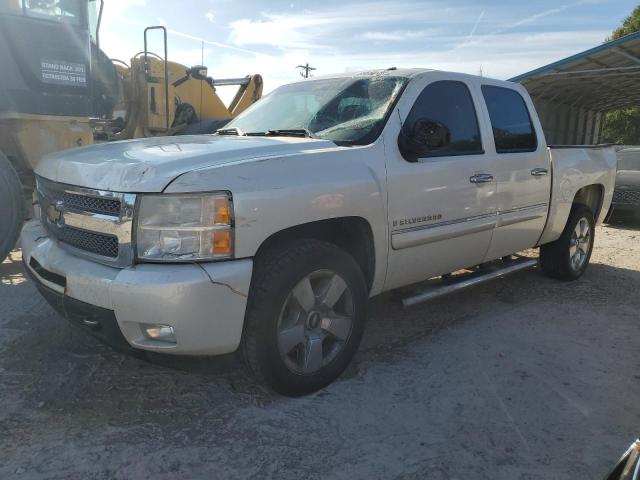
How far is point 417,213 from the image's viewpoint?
3.67m

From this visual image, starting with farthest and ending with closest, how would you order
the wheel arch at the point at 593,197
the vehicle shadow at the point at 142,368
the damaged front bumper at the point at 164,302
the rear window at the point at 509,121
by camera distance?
the wheel arch at the point at 593,197 < the rear window at the point at 509,121 < the vehicle shadow at the point at 142,368 < the damaged front bumper at the point at 164,302

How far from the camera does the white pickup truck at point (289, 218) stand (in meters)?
2.67

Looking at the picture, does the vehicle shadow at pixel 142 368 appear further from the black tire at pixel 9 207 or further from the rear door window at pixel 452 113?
the rear door window at pixel 452 113

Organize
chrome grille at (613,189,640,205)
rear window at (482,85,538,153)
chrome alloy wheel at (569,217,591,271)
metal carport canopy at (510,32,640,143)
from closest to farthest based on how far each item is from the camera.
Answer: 1. rear window at (482,85,538,153)
2. chrome alloy wheel at (569,217,591,271)
3. chrome grille at (613,189,640,205)
4. metal carport canopy at (510,32,640,143)

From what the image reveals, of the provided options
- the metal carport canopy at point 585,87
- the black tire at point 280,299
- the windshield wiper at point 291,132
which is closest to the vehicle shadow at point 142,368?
the black tire at point 280,299

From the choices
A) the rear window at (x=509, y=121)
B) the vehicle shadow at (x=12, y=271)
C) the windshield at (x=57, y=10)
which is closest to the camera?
the rear window at (x=509, y=121)

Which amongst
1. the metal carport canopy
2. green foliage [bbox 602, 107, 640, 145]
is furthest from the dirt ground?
green foliage [bbox 602, 107, 640, 145]

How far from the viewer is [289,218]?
2.93 m

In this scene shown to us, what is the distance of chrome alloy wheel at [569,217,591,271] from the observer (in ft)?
19.1

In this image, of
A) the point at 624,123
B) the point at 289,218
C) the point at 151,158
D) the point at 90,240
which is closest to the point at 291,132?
the point at 289,218

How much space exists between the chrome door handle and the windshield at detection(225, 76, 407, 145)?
2.81 feet

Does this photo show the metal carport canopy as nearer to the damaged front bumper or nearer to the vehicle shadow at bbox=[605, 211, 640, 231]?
the vehicle shadow at bbox=[605, 211, 640, 231]

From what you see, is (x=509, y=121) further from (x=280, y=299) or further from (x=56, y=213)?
(x=56, y=213)

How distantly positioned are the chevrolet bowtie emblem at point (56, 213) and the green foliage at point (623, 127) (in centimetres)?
3130
